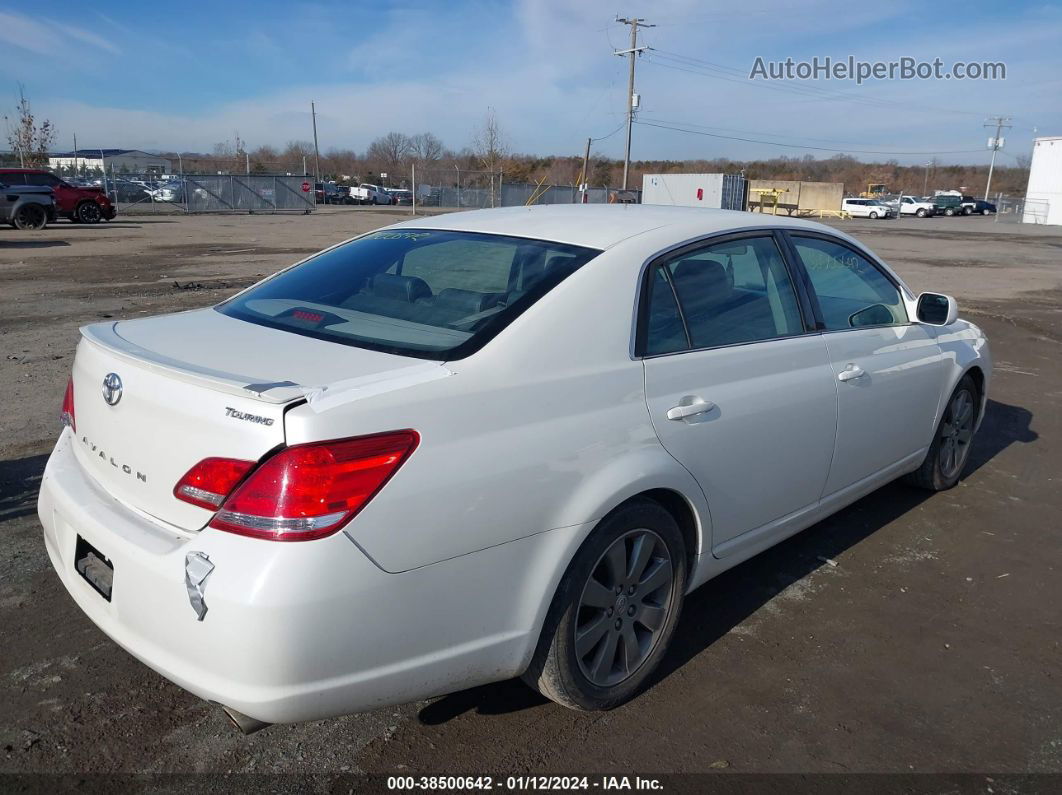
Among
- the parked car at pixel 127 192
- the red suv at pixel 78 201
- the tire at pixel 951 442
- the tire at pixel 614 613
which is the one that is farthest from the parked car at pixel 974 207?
the tire at pixel 614 613

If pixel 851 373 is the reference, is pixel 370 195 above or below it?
below

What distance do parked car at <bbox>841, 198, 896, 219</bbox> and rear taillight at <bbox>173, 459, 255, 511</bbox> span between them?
62.8m

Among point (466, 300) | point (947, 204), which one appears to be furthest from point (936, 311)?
point (947, 204)

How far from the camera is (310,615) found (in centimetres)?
204

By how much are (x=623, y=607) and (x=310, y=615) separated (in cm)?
119

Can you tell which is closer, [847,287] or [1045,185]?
[847,287]

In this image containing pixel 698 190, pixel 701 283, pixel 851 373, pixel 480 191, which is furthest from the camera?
pixel 480 191

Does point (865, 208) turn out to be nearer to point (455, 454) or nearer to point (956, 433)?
point (956, 433)

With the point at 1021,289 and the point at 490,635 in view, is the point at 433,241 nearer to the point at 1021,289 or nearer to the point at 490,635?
the point at 490,635

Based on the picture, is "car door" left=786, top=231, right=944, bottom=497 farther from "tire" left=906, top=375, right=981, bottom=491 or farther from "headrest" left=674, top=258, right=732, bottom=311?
"headrest" left=674, top=258, right=732, bottom=311

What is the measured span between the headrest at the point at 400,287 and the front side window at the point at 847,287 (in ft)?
5.78

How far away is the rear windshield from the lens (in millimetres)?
2660

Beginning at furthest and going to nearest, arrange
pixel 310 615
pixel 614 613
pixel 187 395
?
pixel 614 613
pixel 187 395
pixel 310 615

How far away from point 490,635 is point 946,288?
15977 millimetres
